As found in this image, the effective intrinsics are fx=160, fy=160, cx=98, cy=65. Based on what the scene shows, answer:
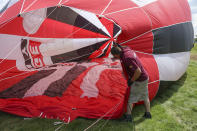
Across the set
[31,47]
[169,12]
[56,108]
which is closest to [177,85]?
[169,12]

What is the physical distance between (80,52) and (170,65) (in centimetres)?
227

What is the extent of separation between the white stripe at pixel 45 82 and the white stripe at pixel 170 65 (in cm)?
194

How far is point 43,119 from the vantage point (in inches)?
83.7

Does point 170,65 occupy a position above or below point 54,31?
below

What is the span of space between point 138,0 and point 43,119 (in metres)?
2.47

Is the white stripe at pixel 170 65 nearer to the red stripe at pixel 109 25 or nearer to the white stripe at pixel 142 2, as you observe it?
the white stripe at pixel 142 2

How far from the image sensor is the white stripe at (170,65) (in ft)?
8.68

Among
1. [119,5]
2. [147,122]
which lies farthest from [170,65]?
[119,5]

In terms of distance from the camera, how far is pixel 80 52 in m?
4.22

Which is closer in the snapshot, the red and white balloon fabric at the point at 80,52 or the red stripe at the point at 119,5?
the red and white balloon fabric at the point at 80,52

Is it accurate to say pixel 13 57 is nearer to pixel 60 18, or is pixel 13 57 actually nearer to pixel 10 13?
pixel 10 13

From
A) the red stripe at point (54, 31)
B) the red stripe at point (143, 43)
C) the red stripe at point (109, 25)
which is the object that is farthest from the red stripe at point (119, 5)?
the red stripe at point (54, 31)

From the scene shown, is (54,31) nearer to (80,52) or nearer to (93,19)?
(80,52)

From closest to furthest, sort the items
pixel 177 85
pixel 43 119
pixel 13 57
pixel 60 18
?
pixel 43 119
pixel 177 85
pixel 13 57
pixel 60 18
